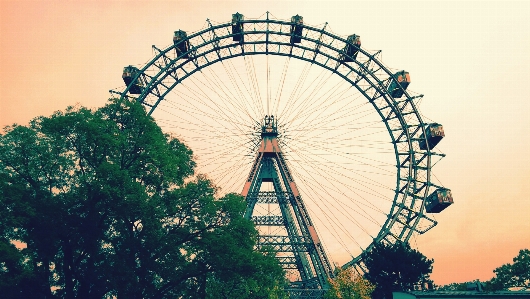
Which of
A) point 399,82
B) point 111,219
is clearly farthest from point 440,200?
point 111,219

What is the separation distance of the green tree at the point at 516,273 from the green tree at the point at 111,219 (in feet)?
32.6

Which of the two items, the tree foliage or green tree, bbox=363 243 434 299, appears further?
green tree, bbox=363 243 434 299

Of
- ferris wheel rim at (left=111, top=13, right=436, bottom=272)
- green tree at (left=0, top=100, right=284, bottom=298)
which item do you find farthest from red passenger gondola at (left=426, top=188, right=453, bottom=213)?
green tree at (left=0, top=100, right=284, bottom=298)

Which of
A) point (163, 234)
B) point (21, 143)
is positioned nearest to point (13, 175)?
point (21, 143)

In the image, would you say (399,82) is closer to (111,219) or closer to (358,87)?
(358,87)

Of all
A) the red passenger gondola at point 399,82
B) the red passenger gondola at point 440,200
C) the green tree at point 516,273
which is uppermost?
the red passenger gondola at point 399,82

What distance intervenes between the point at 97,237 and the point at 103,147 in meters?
4.03

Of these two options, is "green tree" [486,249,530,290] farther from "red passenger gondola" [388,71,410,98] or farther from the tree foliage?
"red passenger gondola" [388,71,410,98]

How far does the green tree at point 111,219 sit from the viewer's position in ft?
58.7

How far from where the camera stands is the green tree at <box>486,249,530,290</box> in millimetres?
17906

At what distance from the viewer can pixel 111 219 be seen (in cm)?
1902

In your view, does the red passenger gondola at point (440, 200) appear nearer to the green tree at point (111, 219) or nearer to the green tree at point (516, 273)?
the green tree at point (516, 273)

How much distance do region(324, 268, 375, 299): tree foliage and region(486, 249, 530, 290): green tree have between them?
12.1 m

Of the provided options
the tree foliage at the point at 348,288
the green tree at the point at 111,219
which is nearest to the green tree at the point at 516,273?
the green tree at the point at 111,219
